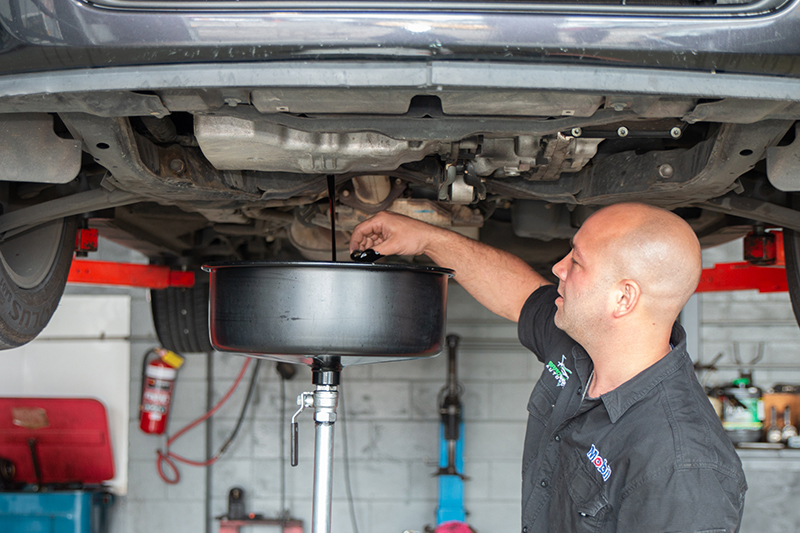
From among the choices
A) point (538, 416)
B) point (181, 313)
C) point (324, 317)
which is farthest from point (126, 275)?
point (538, 416)

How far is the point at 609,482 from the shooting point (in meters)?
1.05

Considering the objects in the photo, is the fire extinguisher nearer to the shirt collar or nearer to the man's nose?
the man's nose

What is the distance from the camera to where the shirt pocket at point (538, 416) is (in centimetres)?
135

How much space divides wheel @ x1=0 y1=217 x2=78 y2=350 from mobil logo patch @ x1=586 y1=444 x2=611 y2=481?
3.82 feet

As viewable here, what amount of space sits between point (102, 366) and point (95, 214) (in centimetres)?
224

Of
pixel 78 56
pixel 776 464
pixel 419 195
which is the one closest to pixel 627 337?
pixel 419 195

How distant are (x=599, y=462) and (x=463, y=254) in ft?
1.99

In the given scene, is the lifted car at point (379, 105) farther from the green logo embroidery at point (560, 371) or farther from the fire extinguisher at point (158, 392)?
the fire extinguisher at point (158, 392)

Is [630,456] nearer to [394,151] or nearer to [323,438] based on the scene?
[323,438]

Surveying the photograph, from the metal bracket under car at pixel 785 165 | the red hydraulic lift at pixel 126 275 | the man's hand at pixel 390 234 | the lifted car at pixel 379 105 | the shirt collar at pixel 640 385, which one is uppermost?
the lifted car at pixel 379 105

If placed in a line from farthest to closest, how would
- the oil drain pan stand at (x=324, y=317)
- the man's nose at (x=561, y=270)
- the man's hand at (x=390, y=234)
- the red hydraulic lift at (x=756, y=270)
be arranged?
the red hydraulic lift at (x=756, y=270)
the man's hand at (x=390, y=234)
the man's nose at (x=561, y=270)
the oil drain pan stand at (x=324, y=317)

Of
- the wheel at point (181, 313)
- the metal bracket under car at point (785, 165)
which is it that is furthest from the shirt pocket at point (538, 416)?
the wheel at point (181, 313)

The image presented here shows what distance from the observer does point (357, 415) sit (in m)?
3.58

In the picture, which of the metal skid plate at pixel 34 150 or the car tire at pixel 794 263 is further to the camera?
the car tire at pixel 794 263
